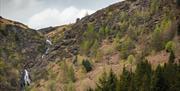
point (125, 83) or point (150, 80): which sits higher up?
point (150, 80)

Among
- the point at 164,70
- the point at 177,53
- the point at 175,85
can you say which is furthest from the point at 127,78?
the point at 177,53

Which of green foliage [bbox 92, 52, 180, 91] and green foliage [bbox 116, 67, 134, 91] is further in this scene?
green foliage [bbox 116, 67, 134, 91]

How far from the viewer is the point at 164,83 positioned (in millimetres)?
108438

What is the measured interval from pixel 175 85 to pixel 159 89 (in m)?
5.17

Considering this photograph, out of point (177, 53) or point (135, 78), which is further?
point (177, 53)

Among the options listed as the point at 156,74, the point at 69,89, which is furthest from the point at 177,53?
the point at 156,74

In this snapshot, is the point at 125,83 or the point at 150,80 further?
the point at 125,83

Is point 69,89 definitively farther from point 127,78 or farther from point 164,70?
point 164,70

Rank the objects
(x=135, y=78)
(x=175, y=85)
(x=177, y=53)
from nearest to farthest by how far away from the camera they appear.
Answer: (x=175, y=85), (x=135, y=78), (x=177, y=53)

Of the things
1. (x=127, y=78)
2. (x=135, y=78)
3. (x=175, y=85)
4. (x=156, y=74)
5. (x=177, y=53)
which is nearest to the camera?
(x=175, y=85)

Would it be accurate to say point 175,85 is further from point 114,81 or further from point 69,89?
point 69,89

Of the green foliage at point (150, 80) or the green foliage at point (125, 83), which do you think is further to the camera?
the green foliage at point (125, 83)

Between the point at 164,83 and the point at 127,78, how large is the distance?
64.2ft

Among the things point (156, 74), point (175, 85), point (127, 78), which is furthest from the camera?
point (127, 78)
